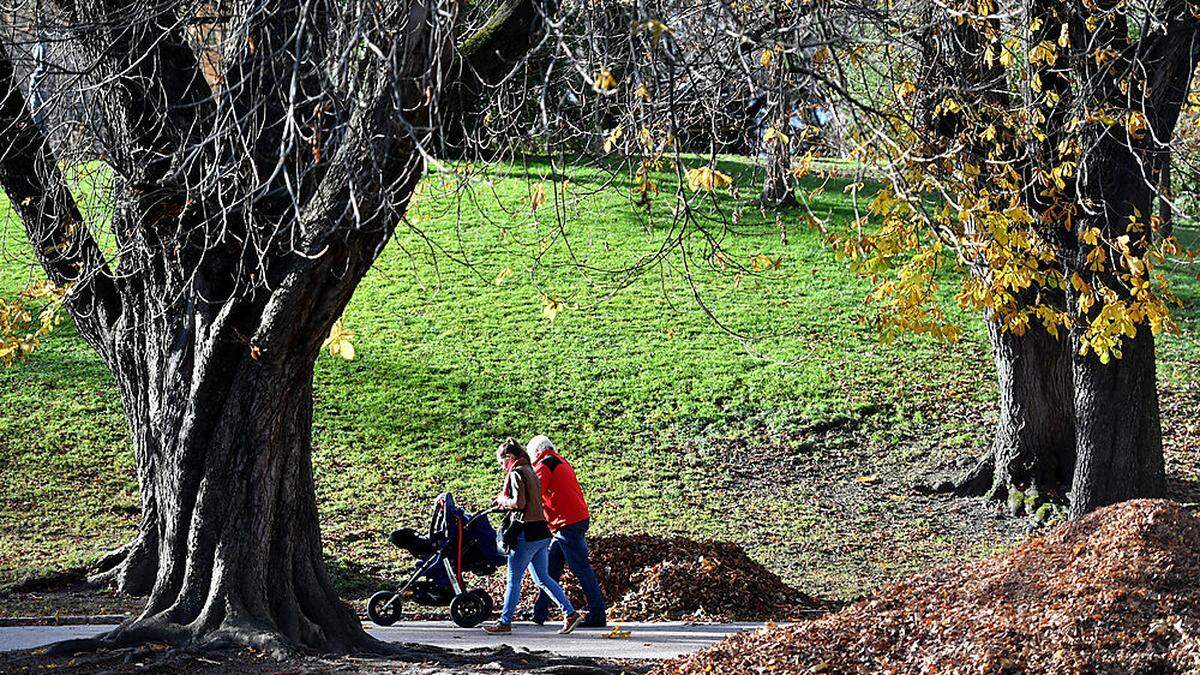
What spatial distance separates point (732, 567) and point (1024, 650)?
5658 mm

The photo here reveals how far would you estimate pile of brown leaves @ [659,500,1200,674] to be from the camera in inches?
208

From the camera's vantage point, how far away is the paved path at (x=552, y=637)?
8.16 metres

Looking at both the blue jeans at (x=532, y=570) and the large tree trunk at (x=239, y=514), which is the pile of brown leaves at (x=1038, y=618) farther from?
the blue jeans at (x=532, y=570)

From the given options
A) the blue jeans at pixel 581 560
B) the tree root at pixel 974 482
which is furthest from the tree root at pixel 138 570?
the tree root at pixel 974 482

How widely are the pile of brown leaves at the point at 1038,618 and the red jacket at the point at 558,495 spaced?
284 centimetres

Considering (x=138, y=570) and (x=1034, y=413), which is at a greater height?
(x=1034, y=413)

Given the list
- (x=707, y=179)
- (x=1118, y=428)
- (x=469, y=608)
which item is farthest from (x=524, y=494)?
(x=1118, y=428)

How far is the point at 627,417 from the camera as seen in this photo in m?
17.8

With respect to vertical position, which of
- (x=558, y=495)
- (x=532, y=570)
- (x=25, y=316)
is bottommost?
(x=532, y=570)

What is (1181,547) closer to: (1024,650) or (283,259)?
(1024,650)

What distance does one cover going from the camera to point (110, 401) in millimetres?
18219

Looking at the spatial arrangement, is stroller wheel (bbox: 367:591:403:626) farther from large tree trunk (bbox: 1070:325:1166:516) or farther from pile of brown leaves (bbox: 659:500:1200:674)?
large tree trunk (bbox: 1070:325:1166:516)

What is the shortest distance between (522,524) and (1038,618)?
14.8 feet

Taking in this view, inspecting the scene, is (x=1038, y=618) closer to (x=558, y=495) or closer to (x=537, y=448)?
(x=558, y=495)
